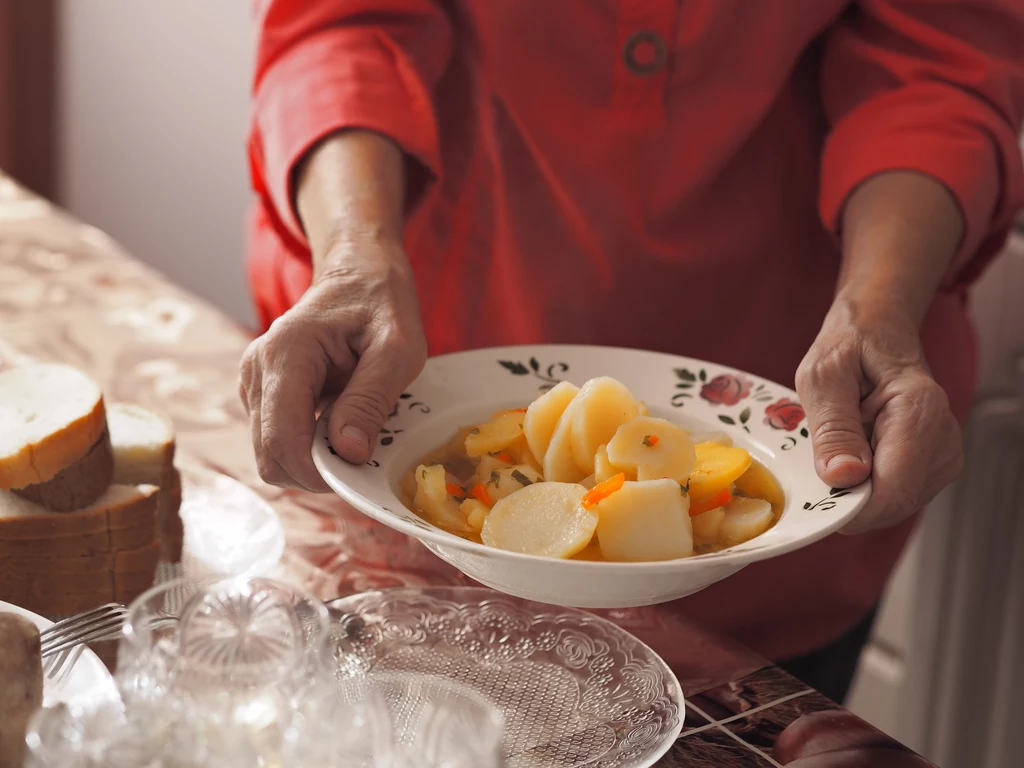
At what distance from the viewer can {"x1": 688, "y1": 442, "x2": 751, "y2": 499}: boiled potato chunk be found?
917mm

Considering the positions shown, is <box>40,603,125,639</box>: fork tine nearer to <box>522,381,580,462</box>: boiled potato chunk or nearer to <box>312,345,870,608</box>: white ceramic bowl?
<box>312,345,870,608</box>: white ceramic bowl

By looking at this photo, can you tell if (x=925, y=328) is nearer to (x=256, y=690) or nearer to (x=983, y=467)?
(x=983, y=467)

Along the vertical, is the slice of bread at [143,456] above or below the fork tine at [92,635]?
below

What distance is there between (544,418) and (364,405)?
0.14 metres

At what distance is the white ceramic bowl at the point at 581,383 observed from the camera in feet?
2.54

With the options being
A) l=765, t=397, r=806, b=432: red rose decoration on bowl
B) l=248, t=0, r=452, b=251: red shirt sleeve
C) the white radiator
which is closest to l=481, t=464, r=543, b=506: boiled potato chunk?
l=765, t=397, r=806, b=432: red rose decoration on bowl

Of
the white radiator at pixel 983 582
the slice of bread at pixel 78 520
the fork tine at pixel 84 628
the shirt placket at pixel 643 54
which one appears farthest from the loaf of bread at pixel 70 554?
the white radiator at pixel 983 582

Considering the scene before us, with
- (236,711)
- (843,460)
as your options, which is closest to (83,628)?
(236,711)

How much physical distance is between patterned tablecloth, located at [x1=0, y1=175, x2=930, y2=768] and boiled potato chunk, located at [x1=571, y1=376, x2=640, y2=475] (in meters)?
0.17

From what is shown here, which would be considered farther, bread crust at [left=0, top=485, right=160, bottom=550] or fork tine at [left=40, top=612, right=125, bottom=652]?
bread crust at [left=0, top=485, right=160, bottom=550]

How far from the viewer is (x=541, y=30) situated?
1.29 meters

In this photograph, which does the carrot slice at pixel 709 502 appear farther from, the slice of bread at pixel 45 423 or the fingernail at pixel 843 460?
the slice of bread at pixel 45 423

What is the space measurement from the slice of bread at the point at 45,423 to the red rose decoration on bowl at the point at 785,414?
0.57 meters

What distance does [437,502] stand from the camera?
0.89 meters
